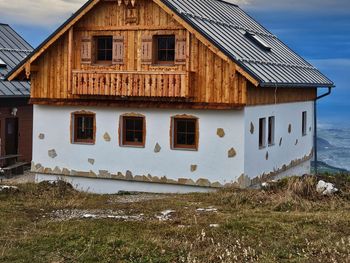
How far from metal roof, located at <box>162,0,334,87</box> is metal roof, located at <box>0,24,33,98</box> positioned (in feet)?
33.5

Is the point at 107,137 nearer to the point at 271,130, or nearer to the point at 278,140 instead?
the point at 271,130

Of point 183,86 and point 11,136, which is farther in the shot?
point 11,136

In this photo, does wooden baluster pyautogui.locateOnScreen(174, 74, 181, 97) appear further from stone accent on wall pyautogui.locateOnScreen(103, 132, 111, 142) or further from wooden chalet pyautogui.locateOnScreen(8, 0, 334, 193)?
stone accent on wall pyautogui.locateOnScreen(103, 132, 111, 142)

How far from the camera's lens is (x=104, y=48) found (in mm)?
22328

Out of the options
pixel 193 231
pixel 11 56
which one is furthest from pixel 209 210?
pixel 11 56

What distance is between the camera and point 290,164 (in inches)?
1033

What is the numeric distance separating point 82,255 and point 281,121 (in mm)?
16035

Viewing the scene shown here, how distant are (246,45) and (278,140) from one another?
4.40 metres

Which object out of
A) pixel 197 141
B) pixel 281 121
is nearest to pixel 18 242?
pixel 197 141

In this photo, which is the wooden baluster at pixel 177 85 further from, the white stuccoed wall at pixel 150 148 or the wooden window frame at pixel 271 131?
the wooden window frame at pixel 271 131

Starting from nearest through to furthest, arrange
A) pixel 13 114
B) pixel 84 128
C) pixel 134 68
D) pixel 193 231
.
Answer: pixel 193 231
pixel 134 68
pixel 84 128
pixel 13 114

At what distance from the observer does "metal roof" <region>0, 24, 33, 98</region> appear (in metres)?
28.0

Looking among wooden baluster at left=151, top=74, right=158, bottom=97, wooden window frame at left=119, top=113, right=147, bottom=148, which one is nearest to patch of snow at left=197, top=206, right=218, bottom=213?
wooden baluster at left=151, top=74, right=158, bottom=97

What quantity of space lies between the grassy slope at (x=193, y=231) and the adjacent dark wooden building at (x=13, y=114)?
11.9m
